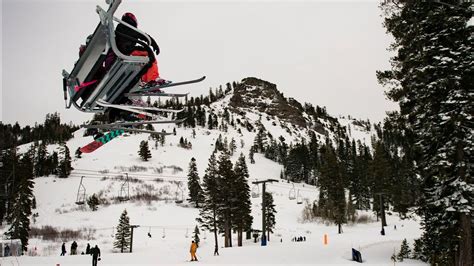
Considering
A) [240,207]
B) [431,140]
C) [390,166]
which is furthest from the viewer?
[390,166]

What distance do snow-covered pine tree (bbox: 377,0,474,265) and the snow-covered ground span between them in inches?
199

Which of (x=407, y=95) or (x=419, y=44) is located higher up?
(x=419, y=44)

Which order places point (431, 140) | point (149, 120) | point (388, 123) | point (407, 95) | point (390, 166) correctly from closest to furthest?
point (149, 120), point (431, 140), point (407, 95), point (388, 123), point (390, 166)

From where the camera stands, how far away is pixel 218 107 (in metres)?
200

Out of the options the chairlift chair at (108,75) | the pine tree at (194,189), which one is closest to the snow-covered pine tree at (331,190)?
the pine tree at (194,189)

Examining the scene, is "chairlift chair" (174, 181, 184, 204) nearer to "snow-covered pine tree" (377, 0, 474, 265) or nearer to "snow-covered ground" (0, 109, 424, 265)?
"snow-covered ground" (0, 109, 424, 265)

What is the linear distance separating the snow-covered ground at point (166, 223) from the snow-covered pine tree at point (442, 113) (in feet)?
16.6

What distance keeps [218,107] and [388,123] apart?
18429 cm

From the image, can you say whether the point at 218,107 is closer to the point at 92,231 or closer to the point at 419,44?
the point at 92,231

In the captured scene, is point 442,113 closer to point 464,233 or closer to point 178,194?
point 464,233

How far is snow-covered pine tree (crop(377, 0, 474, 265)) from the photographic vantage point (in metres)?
12.5

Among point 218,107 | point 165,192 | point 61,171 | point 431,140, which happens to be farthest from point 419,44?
point 218,107

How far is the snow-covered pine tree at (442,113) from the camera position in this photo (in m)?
12.5

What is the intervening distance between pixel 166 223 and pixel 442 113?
48.7 m
